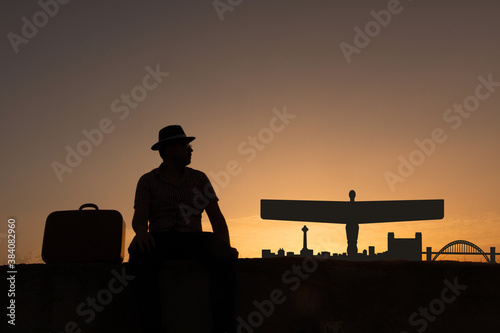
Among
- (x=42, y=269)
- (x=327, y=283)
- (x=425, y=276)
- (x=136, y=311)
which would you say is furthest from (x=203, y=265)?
(x=425, y=276)

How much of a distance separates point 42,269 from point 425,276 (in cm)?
221

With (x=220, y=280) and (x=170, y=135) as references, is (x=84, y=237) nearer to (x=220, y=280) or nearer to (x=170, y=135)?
(x=170, y=135)

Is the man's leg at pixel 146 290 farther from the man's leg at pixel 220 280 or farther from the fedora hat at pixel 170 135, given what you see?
the fedora hat at pixel 170 135

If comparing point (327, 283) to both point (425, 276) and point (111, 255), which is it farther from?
point (111, 255)

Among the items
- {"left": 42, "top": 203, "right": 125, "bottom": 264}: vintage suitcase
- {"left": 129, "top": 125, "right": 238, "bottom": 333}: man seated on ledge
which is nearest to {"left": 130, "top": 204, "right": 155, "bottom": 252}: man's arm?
{"left": 129, "top": 125, "right": 238, "bottom": 333}: man seated on ledge

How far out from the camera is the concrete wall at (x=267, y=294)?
3.30 metres

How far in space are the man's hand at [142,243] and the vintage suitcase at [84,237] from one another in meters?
0.28

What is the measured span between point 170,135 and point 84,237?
796mm

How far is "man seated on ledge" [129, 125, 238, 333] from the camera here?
3078 millimetres

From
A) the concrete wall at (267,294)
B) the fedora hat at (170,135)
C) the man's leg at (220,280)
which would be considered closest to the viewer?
the man's leg at (220,280)

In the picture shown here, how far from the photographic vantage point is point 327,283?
3.36m

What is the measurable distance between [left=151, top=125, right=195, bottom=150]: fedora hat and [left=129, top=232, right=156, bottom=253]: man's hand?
1.90ft

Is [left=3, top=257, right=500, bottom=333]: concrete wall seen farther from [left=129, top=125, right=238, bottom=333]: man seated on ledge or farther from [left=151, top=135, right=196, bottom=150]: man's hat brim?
[left=151, top=135, right=196, bottom=150]: man's hat brim

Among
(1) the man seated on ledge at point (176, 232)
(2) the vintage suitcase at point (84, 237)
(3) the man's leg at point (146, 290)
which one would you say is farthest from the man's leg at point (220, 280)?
(2) the vintage suitcase at point (84, 237)
